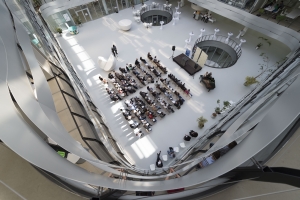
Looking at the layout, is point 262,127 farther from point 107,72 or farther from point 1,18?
point 107,72

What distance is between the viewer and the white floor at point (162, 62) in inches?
322

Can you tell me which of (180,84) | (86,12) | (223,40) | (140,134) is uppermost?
(86,12)

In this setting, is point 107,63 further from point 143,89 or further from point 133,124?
point 133,124

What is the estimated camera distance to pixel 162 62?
11195 mm

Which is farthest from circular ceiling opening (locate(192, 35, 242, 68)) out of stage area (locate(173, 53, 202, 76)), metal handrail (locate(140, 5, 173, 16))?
metal handrail (locate(140, 5, 173, 16))

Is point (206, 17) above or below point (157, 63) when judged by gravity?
above

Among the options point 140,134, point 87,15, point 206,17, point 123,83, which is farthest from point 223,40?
point 87,15

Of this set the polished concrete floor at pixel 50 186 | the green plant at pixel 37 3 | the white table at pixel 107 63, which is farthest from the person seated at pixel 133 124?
the green plant at pixel 37 3

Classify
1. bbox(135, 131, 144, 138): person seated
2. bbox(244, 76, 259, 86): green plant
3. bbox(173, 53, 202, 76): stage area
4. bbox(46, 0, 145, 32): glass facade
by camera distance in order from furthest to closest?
bbox(46, 0, 145, 32): glass facade → bbox(173, 53, 202, 76): stage area → bbox(244, 76, 259, 86): green plant → bbox(135, 131, 144, 138): person seated

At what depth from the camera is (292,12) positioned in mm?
10117

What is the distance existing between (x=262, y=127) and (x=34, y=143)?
3.63 metres

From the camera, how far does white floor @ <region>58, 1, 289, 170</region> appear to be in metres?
8.17

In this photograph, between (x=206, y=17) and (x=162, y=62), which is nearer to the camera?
(x=162, y=62)

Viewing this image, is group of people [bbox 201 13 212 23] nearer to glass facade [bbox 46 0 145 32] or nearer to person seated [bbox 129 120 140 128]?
glass facade [bbox 46 0 145 32]
